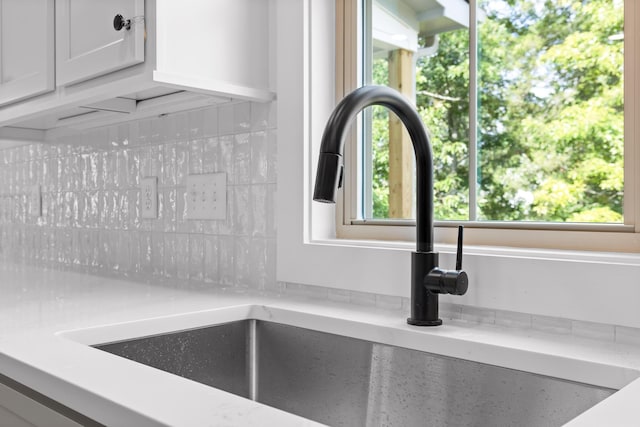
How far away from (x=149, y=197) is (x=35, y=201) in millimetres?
913

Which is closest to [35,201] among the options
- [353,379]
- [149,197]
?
[149,197]

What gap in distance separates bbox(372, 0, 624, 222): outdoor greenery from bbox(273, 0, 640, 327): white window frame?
4.93 m

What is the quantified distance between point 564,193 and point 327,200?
21.5 feet

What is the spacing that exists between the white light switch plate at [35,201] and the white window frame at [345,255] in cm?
143

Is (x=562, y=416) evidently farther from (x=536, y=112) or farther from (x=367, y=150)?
(x=536, y=112)

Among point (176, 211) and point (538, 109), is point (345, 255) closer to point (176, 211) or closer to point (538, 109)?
point (176, 211)

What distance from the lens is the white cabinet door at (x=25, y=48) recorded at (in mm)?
1430

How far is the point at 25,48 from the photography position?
5.04ft

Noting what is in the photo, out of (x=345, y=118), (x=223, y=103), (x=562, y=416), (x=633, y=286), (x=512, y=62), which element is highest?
(x=512, y=62)

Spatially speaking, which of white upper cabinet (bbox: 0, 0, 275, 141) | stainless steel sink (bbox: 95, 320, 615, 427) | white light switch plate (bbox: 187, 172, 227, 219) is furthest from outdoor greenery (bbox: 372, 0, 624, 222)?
stainless steel sink (bbox: 95, 320, 615, 427)

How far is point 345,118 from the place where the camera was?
33.5 inches

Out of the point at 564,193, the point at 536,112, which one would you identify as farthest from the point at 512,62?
the point at 564,193

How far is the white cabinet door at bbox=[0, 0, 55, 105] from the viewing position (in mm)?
1430

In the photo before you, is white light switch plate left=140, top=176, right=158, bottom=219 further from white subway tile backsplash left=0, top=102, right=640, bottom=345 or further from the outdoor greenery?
the outdoor greenery
